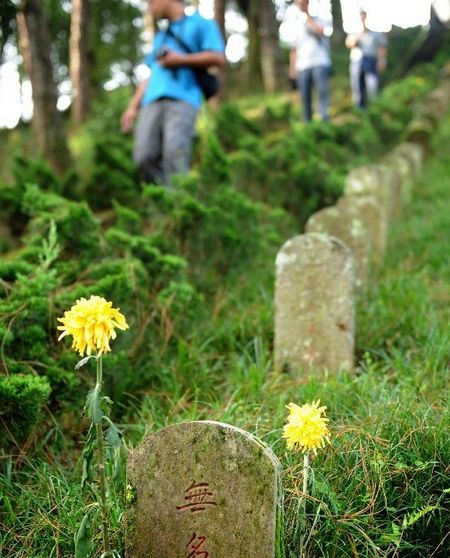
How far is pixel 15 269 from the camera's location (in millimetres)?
3203

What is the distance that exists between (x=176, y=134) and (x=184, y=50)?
2.35ft

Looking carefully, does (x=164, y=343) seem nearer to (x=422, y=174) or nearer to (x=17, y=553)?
(x=17, y=553)

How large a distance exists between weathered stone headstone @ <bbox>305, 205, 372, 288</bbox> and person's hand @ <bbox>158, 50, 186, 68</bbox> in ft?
5.24

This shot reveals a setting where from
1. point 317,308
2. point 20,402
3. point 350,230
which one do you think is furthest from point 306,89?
point 20,402

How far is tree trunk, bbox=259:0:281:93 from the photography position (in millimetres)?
14344

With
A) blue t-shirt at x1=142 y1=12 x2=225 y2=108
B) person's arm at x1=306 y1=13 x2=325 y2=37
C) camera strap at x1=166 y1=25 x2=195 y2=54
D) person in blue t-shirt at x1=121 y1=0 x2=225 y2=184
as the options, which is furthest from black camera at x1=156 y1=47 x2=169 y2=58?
person's arm at x1=306 y1=13 x2=325 y2=37

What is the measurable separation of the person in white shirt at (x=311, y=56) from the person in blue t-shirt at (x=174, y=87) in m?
3.67

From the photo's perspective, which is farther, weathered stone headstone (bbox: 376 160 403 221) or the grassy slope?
weathered stone headstone (bbox: 376 160 403 221)

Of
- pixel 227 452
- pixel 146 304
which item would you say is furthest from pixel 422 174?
pixel 227 452

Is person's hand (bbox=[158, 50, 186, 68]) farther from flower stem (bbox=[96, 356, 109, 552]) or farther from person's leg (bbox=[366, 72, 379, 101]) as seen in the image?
person's leg (bbox=[366, 72, 379, 101])

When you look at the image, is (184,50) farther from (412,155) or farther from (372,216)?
(412,155)

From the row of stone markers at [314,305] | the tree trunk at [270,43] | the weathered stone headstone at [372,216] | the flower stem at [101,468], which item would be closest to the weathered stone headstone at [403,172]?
the weathered stone headstone at [372,216]

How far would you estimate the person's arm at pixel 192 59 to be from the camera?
507cm

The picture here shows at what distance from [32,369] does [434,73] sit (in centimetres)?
1744
